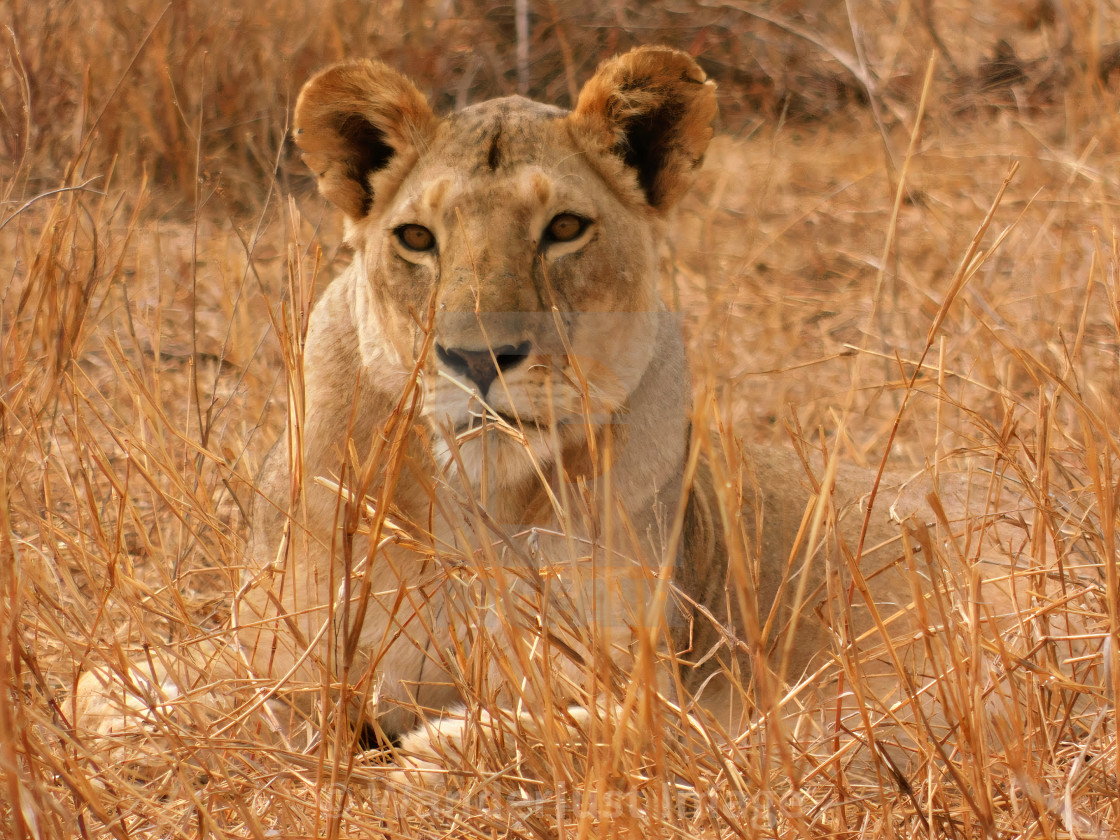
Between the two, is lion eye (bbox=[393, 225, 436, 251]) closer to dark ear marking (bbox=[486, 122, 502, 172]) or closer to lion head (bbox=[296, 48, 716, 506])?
lion head (bbox=[296, 48, 716, 506])

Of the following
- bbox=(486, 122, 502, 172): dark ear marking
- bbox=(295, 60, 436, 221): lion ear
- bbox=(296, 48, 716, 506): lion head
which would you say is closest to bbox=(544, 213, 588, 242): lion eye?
bbox=(296, 48, 716, 506): lion head

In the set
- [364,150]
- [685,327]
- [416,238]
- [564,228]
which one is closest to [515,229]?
[564,228]

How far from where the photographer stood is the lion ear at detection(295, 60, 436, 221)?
2.77m

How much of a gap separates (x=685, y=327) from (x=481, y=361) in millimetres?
3397

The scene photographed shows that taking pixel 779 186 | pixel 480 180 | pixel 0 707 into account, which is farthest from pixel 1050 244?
pixel 0 707

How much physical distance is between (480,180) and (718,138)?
20.6ft

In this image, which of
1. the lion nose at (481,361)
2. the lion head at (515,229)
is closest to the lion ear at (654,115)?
the lion head at (515,229)

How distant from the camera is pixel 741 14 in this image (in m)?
8.99

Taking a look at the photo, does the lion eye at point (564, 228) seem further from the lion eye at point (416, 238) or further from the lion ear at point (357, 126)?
the lion ear at point (357, 126)

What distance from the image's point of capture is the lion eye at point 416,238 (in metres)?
2.71

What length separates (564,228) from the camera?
2729mm

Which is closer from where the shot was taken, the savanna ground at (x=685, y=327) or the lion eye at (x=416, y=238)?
the savanna ground at (x=685, y=327)

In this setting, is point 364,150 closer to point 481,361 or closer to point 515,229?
point 515,229

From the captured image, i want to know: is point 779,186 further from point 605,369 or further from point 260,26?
point 605,369
